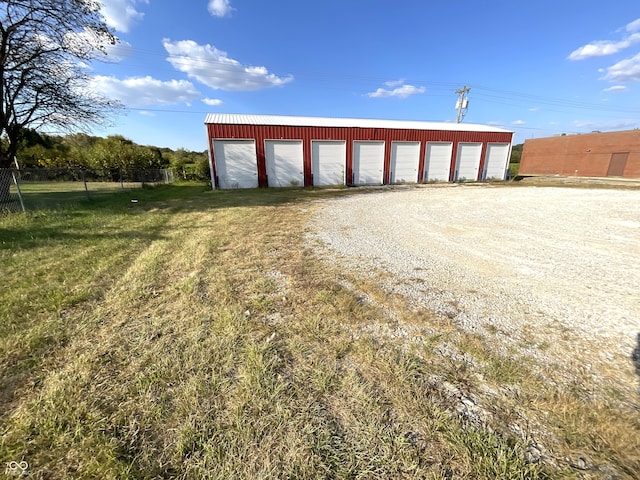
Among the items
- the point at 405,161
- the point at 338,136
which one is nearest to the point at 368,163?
the point at 338,136

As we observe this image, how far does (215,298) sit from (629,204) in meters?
14.0

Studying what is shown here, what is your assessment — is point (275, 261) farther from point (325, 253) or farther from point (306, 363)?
point (306, 363)

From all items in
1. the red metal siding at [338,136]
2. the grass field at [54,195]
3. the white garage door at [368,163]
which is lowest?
the grass field at [54,195]

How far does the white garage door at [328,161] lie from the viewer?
57.1ft

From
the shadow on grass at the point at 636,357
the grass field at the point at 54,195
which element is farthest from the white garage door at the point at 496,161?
the grass field at the point at 54,195

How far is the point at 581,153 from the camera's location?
27.8m

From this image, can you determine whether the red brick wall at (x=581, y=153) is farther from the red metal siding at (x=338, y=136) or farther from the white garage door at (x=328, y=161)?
the white garage door at (x=328, y=161)

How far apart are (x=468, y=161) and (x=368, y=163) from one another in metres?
8.73

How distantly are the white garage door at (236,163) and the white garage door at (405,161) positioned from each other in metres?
9.77

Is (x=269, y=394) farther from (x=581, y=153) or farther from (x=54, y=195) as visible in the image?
(x=581, y=153)

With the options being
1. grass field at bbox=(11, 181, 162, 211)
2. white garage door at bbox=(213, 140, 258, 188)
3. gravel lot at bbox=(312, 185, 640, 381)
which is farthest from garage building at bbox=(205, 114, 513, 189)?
gravel lot at bbox=(312, 185, 640, 381)


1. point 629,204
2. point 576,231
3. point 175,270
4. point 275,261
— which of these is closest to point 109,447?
point 175,270

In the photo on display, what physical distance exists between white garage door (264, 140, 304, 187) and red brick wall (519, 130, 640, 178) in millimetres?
30741

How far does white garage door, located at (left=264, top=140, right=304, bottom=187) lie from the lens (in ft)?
54.5
